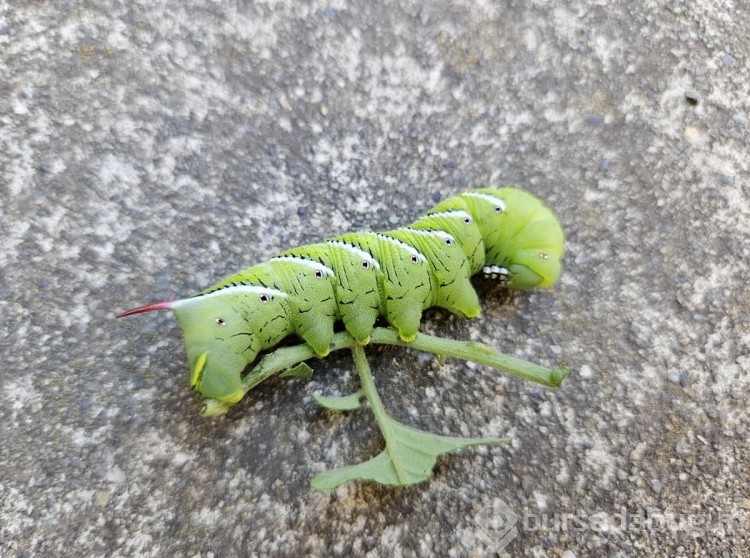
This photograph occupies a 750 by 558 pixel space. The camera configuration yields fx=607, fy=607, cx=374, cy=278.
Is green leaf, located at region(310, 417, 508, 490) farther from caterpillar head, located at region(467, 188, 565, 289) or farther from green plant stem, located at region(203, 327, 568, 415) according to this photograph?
caterpillar head, located at region(467, 188, 565, 289)

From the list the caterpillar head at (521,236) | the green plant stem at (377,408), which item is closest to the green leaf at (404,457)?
the green plant stem at (377,408)

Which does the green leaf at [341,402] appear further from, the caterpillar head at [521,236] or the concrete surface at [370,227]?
the caterpillar head at [521,236]

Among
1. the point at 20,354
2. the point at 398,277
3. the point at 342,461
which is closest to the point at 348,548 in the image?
the point at 342,461

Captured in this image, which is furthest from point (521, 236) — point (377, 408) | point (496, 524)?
point (496, 524)

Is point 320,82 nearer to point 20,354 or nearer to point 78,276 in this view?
point 78,276

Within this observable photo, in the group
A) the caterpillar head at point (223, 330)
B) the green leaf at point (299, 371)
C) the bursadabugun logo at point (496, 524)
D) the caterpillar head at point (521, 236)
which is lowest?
the bursadabugun logo at point (496, 524)

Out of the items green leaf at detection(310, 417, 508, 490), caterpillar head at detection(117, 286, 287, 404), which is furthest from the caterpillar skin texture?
green leaf at detection(310, 417, 508, 490)

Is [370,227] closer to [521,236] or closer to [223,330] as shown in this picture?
[521,236]

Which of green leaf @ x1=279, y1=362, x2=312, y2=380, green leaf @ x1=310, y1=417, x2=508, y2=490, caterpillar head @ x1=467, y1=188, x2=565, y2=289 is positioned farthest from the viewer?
caterpillar head @ x1=467, y1=188, x2=565, y2=289
